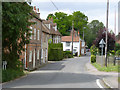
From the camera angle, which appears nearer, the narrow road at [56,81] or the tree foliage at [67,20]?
the narrow road at [56,81]

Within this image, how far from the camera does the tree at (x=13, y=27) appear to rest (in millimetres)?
14305

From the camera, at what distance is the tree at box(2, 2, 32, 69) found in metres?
14.3

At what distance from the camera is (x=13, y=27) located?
1434cm

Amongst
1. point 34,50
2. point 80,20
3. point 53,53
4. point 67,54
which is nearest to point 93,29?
point 80,20

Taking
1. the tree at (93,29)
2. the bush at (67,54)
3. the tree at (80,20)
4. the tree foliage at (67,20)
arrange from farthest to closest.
A: the tree at (93,29)
the tree at (80,20)
the tree foliage at (67,20)
the bush at (67,54)

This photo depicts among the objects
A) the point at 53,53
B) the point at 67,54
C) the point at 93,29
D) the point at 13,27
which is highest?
the point at 93,29

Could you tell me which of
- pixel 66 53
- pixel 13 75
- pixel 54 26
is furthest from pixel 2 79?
pixel 66 53

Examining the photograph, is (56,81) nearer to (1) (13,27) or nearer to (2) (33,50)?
(1) (13,27)

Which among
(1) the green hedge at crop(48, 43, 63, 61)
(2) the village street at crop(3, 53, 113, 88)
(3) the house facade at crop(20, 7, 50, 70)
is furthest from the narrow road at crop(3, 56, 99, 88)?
(1) the green hedge at crop(48, 43, 63, 61)

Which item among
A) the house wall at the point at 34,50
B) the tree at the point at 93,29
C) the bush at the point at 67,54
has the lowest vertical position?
the bush at the point at 67,54

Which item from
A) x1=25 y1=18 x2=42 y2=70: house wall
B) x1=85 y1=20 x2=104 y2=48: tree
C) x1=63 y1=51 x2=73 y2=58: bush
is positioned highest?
x1=85 y1=20 x2=104 y2=48: tree

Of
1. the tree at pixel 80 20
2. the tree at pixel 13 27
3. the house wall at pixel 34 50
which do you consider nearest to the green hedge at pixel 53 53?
the house wall at pixel 34 50

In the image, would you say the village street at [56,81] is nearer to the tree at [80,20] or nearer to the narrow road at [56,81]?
the narrow road at [56,81]

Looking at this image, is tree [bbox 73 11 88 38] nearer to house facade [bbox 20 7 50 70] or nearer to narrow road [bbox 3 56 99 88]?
house facade [bbox 20 7 50 70]
